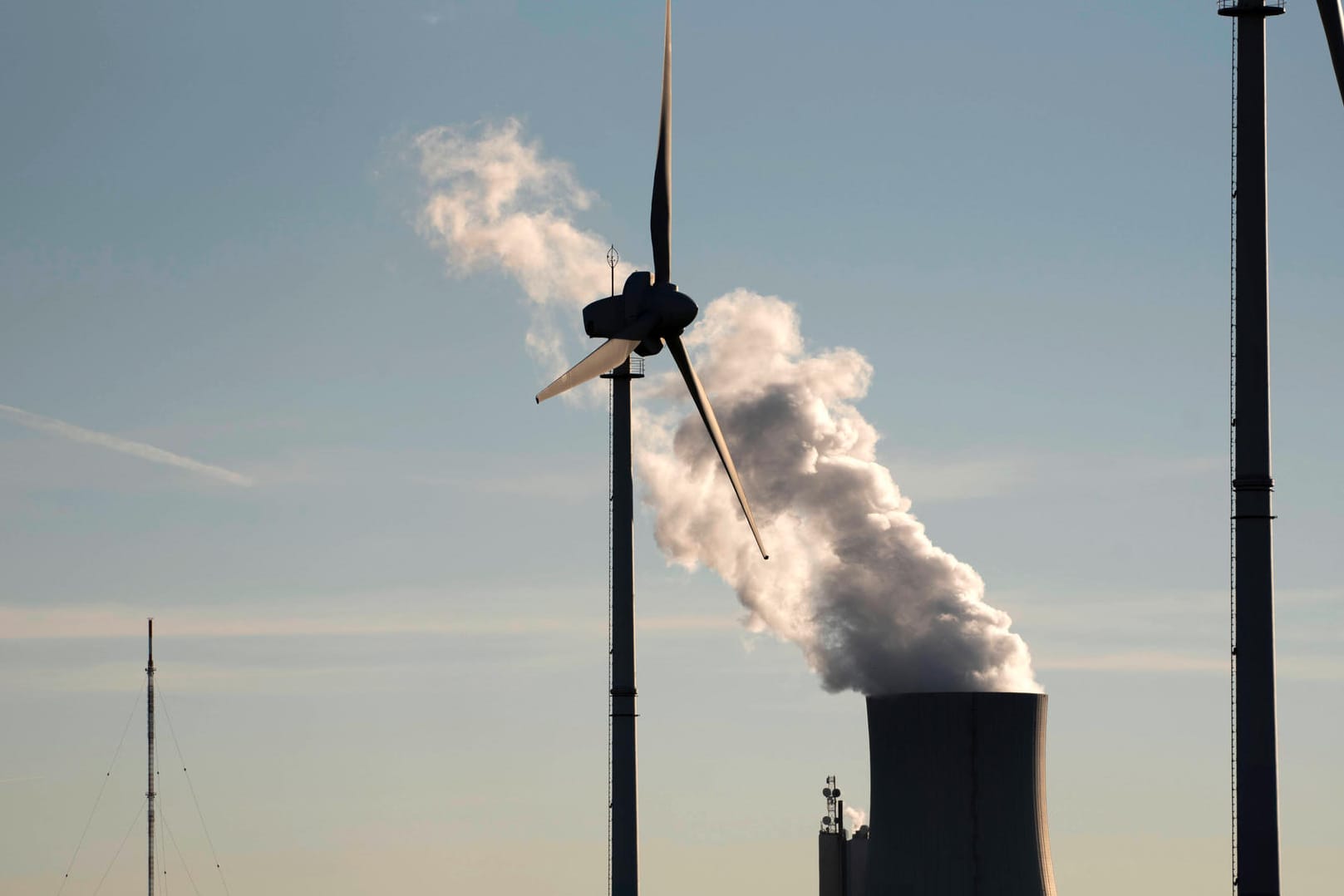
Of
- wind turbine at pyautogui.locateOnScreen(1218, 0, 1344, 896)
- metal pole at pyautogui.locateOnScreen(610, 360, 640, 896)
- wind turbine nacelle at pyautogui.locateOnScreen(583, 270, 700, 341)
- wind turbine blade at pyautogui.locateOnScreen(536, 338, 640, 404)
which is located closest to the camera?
wind turbine at pyautogui.locateOnScreen(1218, 0, 1344, 896)

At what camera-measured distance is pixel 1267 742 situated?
1383 inches

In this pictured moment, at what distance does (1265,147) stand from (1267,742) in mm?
11624

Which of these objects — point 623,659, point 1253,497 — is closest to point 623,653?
point 623,659

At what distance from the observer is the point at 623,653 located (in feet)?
180

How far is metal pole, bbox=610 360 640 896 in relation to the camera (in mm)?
54312

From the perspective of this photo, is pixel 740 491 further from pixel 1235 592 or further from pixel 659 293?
pixel 1235 592

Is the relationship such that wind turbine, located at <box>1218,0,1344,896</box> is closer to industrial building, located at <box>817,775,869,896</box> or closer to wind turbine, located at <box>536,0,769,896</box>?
wind turbine, located at <box>536,0,769,896</box>

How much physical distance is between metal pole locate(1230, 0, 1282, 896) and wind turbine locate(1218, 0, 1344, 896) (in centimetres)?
2

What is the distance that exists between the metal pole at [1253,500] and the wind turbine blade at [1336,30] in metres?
0.90

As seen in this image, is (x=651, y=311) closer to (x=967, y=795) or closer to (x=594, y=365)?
(x=594, y=365)

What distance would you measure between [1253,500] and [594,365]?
56.7 ft

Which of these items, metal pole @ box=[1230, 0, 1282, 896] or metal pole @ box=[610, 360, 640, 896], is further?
metal pole @ box=[610, 360, 640, 896]

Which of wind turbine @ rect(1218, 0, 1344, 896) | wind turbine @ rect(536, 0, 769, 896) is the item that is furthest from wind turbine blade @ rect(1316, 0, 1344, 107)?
wind turbine @ rect(536, 0, 769, 896)

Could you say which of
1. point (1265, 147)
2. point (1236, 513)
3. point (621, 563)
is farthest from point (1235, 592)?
point (621, 563)
